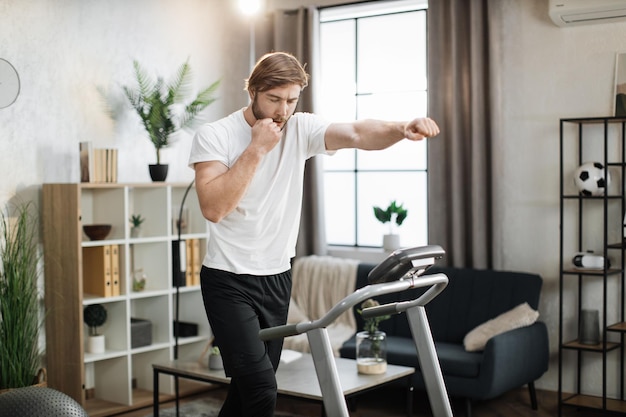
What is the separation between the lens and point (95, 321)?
4883mm

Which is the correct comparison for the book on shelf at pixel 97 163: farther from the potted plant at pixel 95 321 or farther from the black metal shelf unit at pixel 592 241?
the black metal shelf unit at pixel 592 241

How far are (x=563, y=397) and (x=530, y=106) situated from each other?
5.63 feet

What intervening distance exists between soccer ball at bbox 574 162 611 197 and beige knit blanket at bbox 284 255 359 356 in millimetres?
1495

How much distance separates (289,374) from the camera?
4.03 meters

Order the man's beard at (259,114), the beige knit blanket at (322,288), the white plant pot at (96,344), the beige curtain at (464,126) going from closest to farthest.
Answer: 1. the man's beard at (259,114)
2. the white plant pot at (96,344)
3. the beige curtain at (464,126)
4. the beige knit blanket at (322,288)

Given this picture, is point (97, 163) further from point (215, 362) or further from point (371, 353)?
point (371, 353)

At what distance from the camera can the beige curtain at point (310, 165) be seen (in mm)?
5789

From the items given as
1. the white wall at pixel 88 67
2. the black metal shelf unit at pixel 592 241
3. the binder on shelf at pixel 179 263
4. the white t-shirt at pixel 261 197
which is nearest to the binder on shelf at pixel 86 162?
the white wall at pixel 88 67

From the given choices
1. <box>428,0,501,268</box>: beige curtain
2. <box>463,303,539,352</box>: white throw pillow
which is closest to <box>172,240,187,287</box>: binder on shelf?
<box>428,0,501,268</box>: beige curtain

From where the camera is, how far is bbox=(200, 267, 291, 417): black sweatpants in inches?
104

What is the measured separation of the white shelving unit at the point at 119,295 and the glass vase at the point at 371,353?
1057 mm

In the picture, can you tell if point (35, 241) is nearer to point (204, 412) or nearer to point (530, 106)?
point (204, 412)

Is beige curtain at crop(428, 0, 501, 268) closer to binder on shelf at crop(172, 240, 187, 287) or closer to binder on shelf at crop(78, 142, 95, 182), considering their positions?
binder on shelf at crop(172, 240, 187, 287)

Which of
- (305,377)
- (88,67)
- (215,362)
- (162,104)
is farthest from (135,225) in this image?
(305,377)
